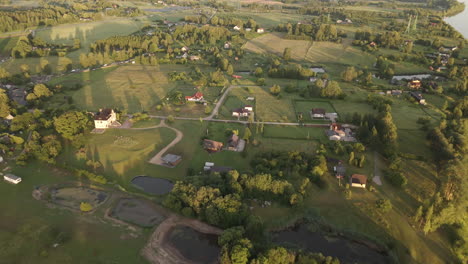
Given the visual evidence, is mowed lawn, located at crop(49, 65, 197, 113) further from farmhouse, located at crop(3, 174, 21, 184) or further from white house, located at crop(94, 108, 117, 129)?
farmhouse, located at crop(3, 174, 21, 184)

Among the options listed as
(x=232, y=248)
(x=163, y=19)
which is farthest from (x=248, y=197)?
(x=163, y=19)

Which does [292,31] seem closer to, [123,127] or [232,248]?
[123,127]

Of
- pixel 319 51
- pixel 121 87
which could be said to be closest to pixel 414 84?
pixel 319 51

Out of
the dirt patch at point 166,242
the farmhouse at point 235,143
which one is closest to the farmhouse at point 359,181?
the farmhouse at point 235,143

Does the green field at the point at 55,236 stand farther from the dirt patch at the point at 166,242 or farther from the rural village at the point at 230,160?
the dirt patch at the point at 166,242

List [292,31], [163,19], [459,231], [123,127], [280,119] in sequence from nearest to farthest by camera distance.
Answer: [459,231], [123,127], [280,119], [292,31], [163,19]

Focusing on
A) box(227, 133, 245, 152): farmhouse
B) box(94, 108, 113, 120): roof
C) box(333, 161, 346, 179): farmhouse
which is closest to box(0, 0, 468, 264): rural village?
box(227, 133, 245, 152): farmhouse
